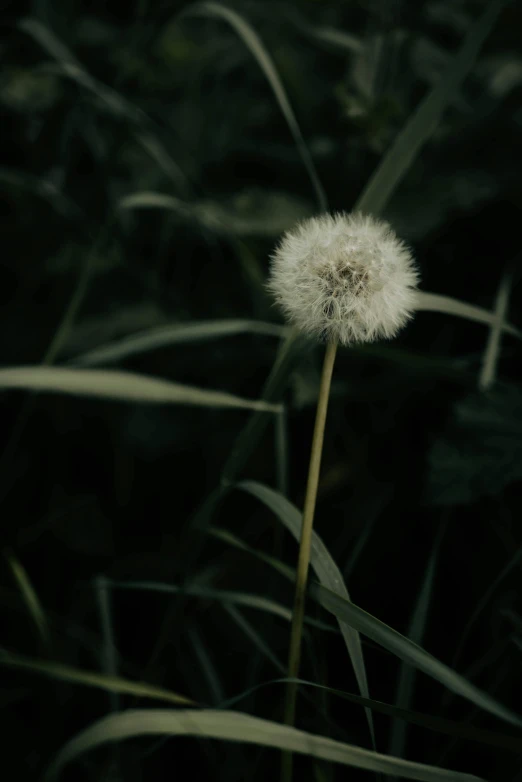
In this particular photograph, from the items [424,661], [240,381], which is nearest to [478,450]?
[424,661]

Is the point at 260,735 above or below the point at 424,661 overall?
below

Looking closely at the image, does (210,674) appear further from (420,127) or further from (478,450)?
(420,127)

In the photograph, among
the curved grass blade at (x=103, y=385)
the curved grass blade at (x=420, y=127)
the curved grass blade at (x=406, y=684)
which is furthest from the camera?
the curved grass blade at (x=420, y=127)

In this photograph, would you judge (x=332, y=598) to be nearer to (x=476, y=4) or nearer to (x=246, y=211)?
(x=246, y=211)

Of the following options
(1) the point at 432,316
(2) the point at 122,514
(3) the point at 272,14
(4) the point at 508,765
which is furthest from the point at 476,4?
(4) the point at 508,765

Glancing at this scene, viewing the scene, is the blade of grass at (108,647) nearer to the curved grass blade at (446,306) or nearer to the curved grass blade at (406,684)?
the curved grass blade at (406,684)

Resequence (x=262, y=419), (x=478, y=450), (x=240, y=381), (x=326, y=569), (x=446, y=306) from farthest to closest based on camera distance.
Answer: (x=240, y=381)
(x=478, y=450)
(x=446, y=306)
(x=262, y=419)
(x=326, y=569)

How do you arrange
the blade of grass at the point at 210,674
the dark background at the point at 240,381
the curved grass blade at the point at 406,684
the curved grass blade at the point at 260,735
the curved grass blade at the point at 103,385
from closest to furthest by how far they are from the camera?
the curved grass blade at the point at 260,735
the curved grass blade at the point at 103,385
the curved grass blade at the point at 406,684
the blade of grass at the point at 210,674
the dark background at the point at 240,381

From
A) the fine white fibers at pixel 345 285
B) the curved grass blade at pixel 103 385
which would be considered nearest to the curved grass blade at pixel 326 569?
the curved grass blade at pixel 103 385
